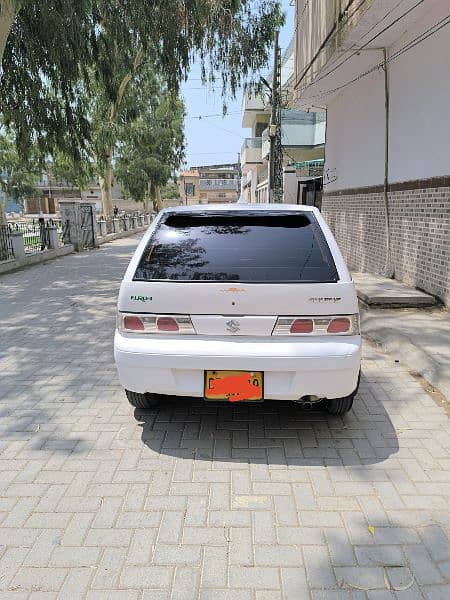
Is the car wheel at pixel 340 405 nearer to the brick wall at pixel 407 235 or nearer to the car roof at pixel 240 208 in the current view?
the car roof at pixel 240 208

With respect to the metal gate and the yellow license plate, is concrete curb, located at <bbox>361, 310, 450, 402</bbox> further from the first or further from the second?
the metal gate

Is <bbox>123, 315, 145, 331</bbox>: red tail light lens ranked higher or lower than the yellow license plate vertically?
higher

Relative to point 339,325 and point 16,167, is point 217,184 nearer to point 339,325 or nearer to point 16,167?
point 16,167

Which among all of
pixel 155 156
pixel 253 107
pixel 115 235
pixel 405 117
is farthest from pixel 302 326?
pixel 155 156

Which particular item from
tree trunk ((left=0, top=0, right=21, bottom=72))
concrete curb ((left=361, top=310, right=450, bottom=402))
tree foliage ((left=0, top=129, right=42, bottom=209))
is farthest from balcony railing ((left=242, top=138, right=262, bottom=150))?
concrete curb ((left=361, top=310, right=450, bottom=402))

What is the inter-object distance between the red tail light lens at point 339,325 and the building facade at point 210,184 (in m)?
73.1

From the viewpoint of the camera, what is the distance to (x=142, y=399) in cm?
345

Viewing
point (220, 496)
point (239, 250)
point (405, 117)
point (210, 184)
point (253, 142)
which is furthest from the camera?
point (210, 184)

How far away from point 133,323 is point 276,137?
18477mm

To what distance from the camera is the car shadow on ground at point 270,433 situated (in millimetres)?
3043

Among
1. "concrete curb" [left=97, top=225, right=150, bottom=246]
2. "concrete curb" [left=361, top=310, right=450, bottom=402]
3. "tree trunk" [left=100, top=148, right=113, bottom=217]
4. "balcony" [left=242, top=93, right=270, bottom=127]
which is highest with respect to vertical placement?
"balcony" [left=242, top=93, right=270, bottom=127]

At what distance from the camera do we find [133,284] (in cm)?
307

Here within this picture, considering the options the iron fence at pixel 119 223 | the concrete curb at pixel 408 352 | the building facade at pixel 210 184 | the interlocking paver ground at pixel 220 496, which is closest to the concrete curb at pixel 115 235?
the iron fence at pixel 119 223

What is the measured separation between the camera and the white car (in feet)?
9.58
